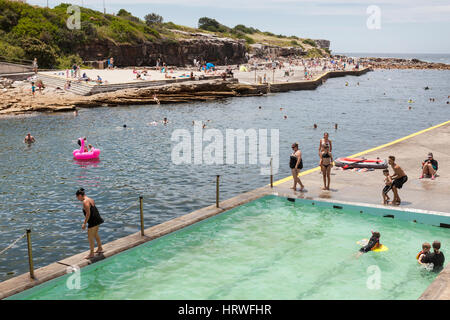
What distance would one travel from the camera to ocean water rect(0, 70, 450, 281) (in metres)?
17.4

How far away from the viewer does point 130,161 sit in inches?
1145

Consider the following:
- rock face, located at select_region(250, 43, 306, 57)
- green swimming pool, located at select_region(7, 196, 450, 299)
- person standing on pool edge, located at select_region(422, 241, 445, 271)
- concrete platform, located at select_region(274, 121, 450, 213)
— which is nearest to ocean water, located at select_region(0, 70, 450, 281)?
green swimming pool, located at select_region(7, 196, 450, 299)

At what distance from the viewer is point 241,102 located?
6569 cm

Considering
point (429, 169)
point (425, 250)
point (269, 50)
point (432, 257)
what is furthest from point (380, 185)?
point (269, 50)

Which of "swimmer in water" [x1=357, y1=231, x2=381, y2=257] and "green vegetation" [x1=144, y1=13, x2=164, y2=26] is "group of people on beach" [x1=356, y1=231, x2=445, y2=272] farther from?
"green vegetation" [x1=144, y1=13, x2=164, y2=26]

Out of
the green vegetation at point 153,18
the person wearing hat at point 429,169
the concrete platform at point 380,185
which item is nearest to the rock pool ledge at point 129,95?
the concrete platform at point 380,185

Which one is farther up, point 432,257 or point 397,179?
point 397,179

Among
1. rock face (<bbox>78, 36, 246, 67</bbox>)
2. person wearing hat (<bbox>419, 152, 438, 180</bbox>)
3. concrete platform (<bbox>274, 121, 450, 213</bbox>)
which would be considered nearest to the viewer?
concrete platform (<bbox>274, 121, 450, 213</bbox>)

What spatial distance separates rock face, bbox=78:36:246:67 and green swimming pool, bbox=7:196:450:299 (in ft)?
258

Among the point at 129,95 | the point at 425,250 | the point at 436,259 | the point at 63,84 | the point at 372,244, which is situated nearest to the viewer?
the point at 436,259

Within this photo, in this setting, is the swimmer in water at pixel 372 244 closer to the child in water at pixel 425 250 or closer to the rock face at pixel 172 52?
the child in water at pixel 425 250

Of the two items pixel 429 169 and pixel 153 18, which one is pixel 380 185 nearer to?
pixel 429 169

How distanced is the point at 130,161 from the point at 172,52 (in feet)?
282

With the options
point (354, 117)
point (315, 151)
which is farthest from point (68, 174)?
point (354, 117)
